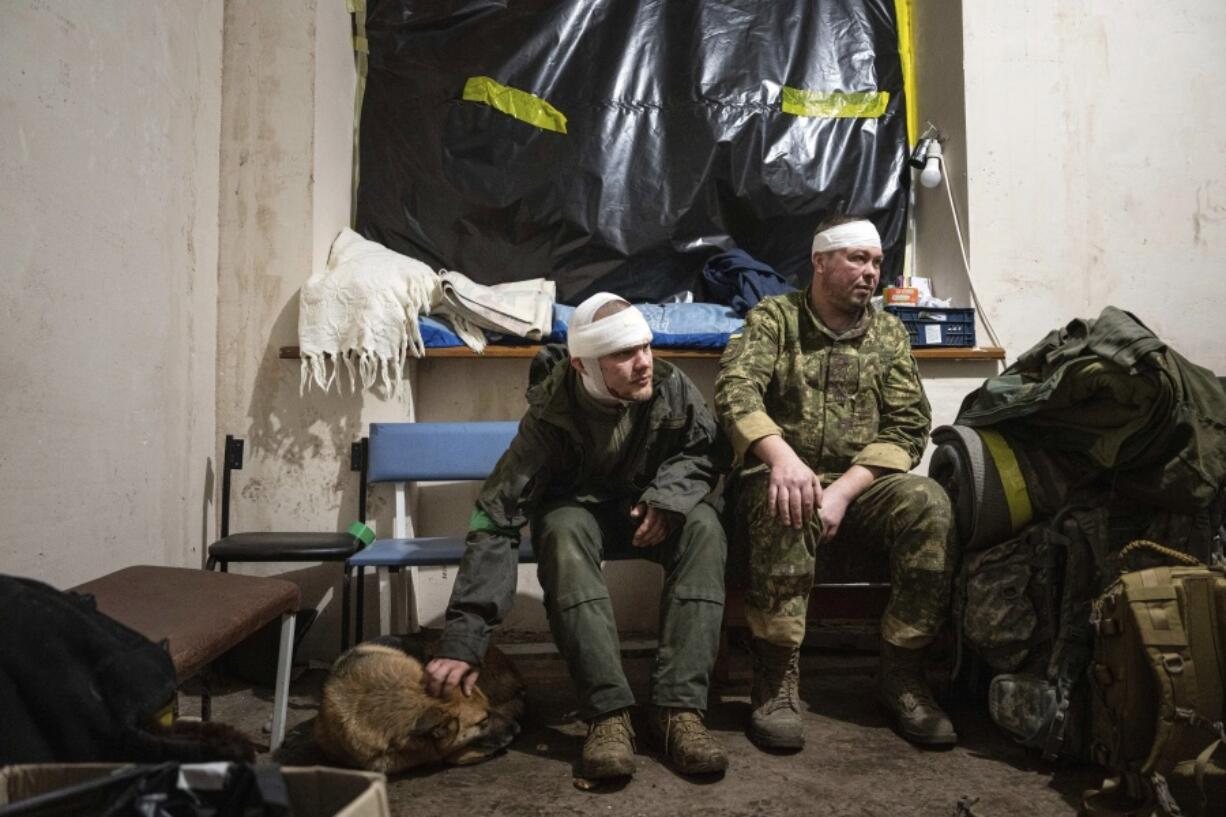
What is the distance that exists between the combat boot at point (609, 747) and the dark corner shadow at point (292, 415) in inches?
57.7

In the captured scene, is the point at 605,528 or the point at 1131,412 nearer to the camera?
the point at 1131,412

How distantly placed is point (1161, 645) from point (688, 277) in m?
2.26

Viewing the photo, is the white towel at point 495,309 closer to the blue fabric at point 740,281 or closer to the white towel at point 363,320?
the white towel at point 363,320

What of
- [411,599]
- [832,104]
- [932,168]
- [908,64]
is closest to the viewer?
[411,599]

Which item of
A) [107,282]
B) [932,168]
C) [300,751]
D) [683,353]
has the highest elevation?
[932,168]

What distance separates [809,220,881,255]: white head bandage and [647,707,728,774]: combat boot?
4.55 ft

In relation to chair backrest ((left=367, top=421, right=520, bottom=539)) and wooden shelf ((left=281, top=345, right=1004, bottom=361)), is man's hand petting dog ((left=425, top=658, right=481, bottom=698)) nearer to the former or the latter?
chair backrest ((left=367, top=421, right=520, bottom=539))

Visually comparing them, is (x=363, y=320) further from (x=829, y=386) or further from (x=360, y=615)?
(x=829, y=386)

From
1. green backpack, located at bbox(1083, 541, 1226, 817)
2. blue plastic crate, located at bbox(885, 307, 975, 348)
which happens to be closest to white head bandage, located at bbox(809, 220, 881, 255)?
blue plastic crate, located at bbox(885, 307, 975, 348)

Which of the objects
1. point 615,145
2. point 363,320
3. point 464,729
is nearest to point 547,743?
point 464,729

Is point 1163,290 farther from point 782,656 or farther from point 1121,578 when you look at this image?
point 782,656

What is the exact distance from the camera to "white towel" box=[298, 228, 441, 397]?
2.89m

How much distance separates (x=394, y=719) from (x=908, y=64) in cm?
334

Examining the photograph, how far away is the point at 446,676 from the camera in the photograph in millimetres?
1970
